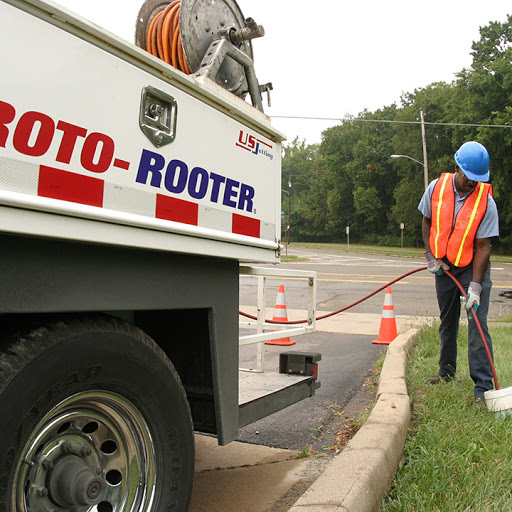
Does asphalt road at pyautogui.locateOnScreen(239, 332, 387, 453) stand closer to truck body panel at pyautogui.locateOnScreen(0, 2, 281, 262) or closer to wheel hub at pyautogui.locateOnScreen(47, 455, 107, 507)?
truck body panel at pyautogui.locateOnScreen(0, 2, 281, 262)

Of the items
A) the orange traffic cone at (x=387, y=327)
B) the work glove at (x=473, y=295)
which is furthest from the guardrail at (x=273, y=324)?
the orange traffic cone at (x=387, y=327)

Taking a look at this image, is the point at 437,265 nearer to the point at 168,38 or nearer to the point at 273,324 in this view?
the point at 273,324

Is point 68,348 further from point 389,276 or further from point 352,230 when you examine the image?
point 352,230

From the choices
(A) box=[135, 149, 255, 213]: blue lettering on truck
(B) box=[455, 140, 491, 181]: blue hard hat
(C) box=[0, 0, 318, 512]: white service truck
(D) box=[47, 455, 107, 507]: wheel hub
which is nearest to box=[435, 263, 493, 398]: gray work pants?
(B) box=[455, 140, 491, 181]: blue hard hat

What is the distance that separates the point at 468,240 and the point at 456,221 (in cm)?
17

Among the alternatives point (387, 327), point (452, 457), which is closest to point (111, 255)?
point (452, 457)

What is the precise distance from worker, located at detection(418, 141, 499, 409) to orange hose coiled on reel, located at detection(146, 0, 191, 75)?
7.93 ft

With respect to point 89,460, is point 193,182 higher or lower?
higher

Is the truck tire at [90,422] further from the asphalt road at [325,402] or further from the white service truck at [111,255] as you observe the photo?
the asphalt road at [325,402]

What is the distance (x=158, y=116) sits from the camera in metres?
2.02

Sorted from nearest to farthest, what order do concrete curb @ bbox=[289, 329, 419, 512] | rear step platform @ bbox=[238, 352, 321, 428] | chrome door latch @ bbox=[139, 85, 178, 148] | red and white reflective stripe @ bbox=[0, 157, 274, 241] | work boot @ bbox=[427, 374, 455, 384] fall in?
red and white reflective stripe @ bbox=[0, 157, 274, 241]
chrome door latch @ bbox=[139, 85, 178, 148]
concrete curb @ bbox=[289, 329, 419, 512]
rear step platform @ bbox=[238, 352, 321, 428]
work boot @ bbox=[427, 374, 455, 384]

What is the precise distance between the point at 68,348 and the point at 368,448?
1.79m

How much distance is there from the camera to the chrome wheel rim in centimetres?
174

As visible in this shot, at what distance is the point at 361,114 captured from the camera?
76562mm
